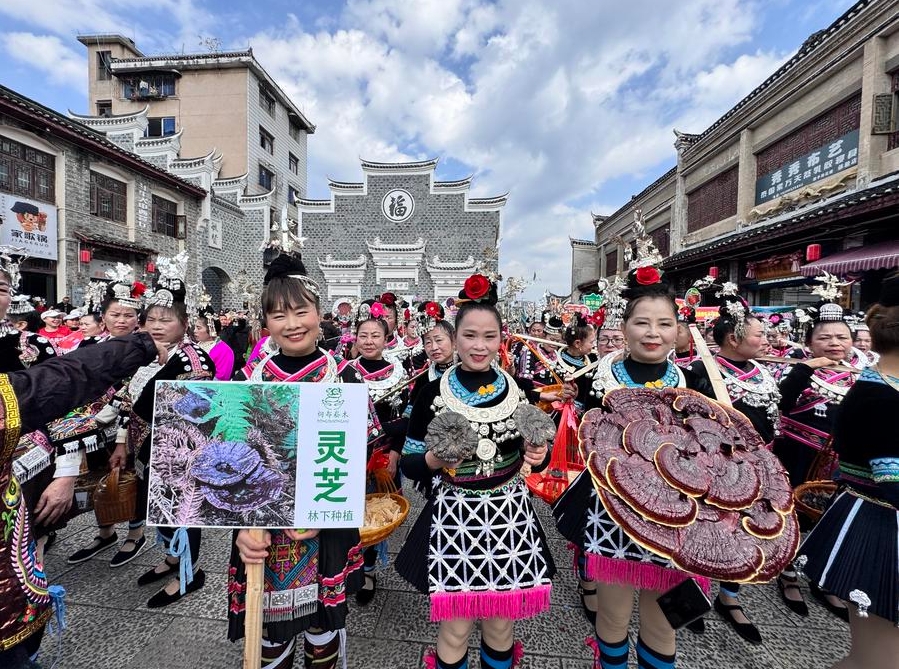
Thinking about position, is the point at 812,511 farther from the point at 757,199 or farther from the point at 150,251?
the point at 150,251

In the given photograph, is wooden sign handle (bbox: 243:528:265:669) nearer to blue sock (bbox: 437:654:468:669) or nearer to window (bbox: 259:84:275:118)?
blue sock (bbox: 437:654:468:669)

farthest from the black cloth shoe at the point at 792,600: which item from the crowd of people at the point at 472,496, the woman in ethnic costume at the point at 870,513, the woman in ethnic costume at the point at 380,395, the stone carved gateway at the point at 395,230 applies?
the stone carved gateway at the point at 395,230

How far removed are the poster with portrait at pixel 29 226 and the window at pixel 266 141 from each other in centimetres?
1897

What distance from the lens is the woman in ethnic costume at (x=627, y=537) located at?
81.1 inches

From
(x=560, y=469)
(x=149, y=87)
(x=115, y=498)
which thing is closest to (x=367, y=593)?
(x=560, y=469)

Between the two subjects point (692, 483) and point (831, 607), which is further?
point (831, 607)

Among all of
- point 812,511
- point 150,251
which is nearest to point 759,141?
point 812,511

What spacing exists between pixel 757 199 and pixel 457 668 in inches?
675

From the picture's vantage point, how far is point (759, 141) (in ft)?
44.4

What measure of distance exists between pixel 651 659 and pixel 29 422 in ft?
9.46

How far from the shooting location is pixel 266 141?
1188 inches

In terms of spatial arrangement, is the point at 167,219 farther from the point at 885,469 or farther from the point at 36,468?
the point at 885,469

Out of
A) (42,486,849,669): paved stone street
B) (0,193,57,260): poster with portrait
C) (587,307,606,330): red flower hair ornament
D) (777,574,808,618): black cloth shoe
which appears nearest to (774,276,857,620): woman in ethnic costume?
(777,574,808,618): black cloth shoe

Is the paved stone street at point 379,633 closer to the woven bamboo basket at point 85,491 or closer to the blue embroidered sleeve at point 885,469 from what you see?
the woven bamboo basket at point 85,491
